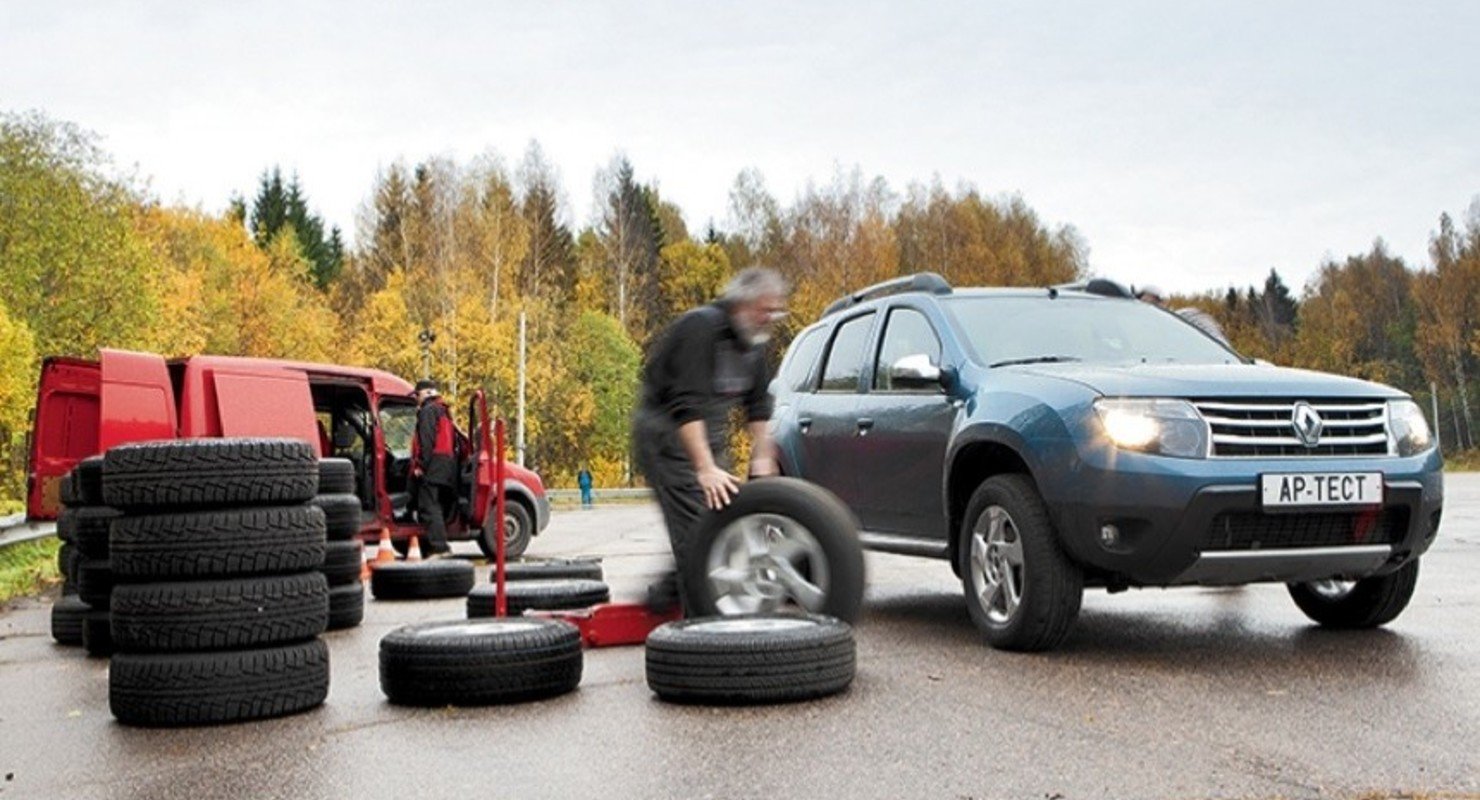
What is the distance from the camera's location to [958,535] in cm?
727

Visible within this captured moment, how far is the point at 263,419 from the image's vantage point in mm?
14195

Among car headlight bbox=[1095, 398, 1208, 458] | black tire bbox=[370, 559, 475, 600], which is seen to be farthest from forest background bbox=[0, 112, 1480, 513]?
car headlight bbox=[1095, 398, 1208, 458]

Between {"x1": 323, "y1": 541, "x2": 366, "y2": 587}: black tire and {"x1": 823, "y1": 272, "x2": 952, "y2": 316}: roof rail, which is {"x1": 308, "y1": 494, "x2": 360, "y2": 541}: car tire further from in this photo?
{"x1": 823, "y1": 272, "x2": 952, "y2": 316}: roof rail

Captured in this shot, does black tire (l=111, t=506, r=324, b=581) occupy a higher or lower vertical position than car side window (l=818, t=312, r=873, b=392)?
lower

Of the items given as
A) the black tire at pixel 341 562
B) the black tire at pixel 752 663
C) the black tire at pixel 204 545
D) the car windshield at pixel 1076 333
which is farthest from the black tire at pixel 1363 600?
the black tire at pixel 341 562

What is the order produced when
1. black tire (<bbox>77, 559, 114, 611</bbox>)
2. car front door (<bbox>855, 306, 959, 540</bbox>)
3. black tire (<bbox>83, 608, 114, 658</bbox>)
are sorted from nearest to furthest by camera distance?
car front door (<bbox>855, 306, 959, 540</bbox>), black tire (<bbox>77, 559, 114, 611</bbox>), black tire (<bbox>83, 608, 114, 658</bbox>)

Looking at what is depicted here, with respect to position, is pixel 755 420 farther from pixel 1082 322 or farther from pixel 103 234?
pixel 103 234

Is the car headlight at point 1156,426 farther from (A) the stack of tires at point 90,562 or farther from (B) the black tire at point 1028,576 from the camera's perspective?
(A) the stack of tires at point 90,562

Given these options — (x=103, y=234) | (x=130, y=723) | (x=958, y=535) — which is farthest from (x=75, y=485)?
(x=103, y=234)

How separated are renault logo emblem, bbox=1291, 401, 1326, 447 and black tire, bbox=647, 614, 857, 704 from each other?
2.19m

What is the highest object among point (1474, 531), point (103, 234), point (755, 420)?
point (103, 234)

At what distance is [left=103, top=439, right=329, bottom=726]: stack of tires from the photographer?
5.61 meters

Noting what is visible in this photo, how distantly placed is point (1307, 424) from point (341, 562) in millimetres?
5589

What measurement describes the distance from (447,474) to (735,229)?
6386 centimetres
